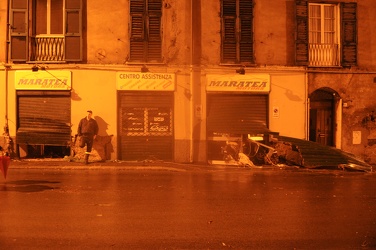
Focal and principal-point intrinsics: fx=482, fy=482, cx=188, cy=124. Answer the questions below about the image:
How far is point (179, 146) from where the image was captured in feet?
59.1

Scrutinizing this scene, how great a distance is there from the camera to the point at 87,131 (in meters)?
16.6

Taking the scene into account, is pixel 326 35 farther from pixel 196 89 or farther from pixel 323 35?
pixel 196 89

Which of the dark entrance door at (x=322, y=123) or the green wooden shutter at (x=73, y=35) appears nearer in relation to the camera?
the green wooden shutter at (x=73, y=35)

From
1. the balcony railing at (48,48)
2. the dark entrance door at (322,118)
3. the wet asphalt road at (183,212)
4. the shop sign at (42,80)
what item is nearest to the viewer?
the wet asphalt road at (183,212)

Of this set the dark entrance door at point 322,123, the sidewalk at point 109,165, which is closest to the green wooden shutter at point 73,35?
the sidewalk at point 109,165

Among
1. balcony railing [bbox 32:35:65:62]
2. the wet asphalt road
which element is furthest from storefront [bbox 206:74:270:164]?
balcony railing [bbox 32:35:65:62]

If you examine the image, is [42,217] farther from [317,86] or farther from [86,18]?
[317,86]

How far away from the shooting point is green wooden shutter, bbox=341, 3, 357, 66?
18.9 metres

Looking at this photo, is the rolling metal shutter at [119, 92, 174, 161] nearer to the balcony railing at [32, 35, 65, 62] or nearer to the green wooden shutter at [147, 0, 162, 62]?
the green wooden shutter at [147, 0, 162, 62]

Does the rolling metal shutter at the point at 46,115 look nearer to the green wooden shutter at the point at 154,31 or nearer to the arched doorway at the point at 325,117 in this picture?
the green wooden shutter at the point at 154,31

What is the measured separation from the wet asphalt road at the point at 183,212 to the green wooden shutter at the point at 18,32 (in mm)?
6014

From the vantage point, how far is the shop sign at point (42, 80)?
57.7ft

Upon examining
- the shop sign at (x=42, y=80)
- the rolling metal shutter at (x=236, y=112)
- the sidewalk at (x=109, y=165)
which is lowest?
the sidewalk at (x=109, y=165)

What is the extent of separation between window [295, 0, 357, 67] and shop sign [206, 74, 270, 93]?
171 centimetres
